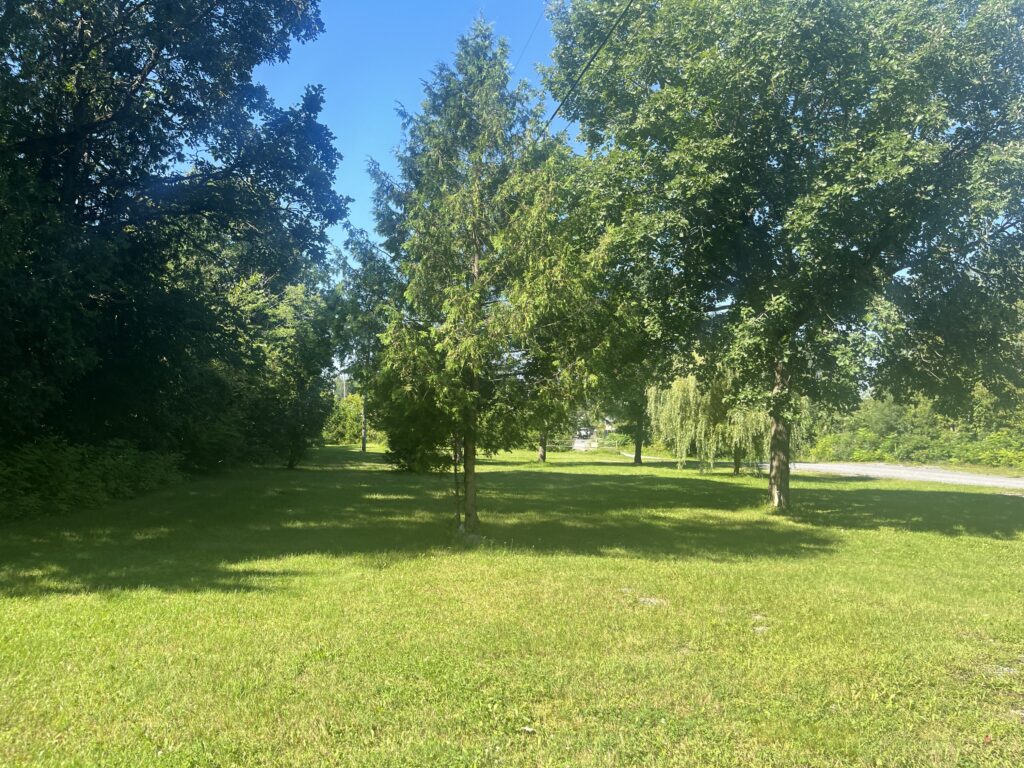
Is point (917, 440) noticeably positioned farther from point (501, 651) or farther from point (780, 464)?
point (501, 651)

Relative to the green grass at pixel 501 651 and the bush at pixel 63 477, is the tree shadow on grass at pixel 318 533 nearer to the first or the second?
the green grass at pixel 501 651

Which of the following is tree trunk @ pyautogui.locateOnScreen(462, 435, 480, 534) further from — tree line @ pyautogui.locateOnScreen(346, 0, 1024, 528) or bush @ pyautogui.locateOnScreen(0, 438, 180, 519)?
bush @ pyautogui.locateOnScreen(0, 438, 180, 519)

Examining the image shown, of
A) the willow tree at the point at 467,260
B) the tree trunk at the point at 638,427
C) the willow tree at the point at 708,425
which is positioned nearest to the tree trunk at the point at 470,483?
the willow tree at the point at 467,260

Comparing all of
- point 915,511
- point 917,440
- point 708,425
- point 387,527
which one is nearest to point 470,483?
point 387,527

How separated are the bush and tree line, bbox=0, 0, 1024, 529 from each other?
51 cm

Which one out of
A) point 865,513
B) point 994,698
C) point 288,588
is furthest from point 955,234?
point 288,588

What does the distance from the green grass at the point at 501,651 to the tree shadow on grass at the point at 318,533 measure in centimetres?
11

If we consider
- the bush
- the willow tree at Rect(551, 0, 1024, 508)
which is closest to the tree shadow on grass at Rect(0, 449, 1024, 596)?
the bush

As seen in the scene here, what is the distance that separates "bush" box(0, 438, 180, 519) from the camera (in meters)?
12.7

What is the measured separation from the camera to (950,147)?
1252cm

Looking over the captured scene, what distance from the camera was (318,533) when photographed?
11578 millimetres

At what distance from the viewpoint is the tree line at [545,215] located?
10.1 metres

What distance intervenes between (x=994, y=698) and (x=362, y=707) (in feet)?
13.7

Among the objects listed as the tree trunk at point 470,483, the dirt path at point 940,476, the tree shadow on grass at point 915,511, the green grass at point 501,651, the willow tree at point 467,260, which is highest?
the willow tree at point 467,260
